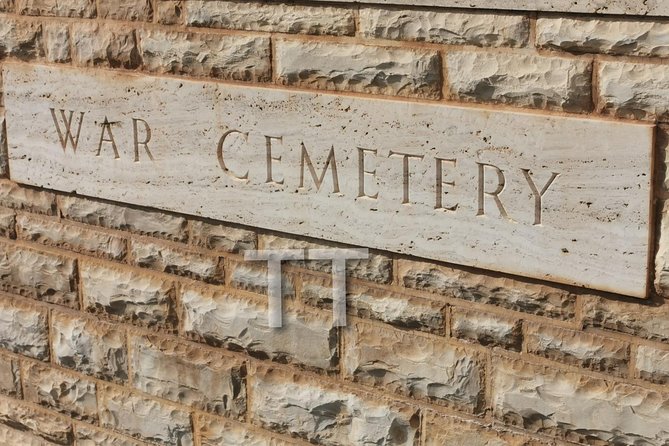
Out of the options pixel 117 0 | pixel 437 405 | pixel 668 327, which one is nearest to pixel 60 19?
pixel 117 0

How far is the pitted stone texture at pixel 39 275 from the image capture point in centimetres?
437

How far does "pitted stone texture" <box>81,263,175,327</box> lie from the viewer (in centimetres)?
406

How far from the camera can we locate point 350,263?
11.6ft

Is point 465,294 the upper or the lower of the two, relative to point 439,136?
lower

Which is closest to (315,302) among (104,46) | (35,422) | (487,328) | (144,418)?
(487,328)

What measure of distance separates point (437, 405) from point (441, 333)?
245mm

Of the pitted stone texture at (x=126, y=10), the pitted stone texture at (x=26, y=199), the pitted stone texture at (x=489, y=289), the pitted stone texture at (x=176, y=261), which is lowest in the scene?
the pitted stone texture at (x=176, y=261)

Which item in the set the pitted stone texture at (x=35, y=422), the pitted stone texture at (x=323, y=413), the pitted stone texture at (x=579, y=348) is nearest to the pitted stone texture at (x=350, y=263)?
the pitted stone texture at (x=323, y=413)

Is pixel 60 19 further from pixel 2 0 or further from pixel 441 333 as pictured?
pixel 441 333

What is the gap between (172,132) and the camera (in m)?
3.82

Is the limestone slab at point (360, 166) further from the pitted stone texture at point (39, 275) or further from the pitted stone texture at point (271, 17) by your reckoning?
the pitted stone texture at point (39, 275)

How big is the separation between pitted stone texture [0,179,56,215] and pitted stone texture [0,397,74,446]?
892 mm

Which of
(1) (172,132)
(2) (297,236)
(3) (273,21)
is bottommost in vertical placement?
(2) (297,236)

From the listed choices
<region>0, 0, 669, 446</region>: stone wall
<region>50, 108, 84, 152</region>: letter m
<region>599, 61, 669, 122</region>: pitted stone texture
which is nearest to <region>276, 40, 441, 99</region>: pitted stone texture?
<region>0, 0, 669, 446</region>: stone wall
